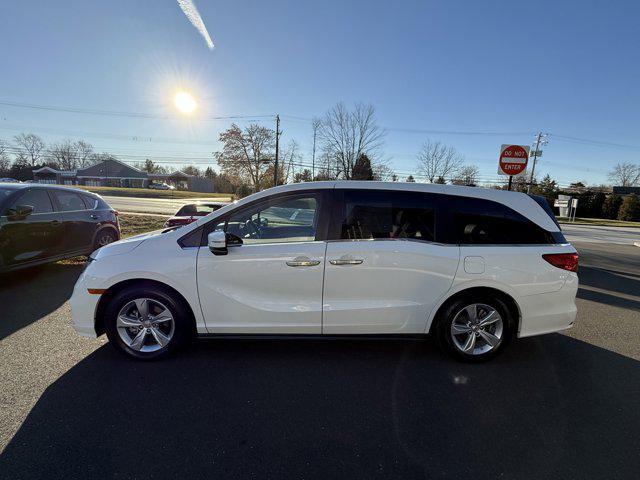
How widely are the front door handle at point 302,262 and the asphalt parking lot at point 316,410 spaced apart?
3.28ft

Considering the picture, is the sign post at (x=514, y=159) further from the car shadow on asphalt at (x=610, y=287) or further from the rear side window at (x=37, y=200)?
the rear side window at (x=37, y=200)

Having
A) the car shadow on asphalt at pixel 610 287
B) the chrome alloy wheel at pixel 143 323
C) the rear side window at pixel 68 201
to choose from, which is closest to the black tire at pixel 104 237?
the rear side window at pixel 68 201

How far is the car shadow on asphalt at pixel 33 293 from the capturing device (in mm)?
4172

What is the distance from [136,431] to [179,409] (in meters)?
0.32

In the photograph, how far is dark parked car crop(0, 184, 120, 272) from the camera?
529 cm

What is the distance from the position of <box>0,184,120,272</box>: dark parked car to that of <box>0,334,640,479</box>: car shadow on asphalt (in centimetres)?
335

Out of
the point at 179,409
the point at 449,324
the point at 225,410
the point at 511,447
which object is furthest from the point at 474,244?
the point at 179,409

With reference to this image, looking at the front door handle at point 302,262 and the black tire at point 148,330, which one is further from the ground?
the front door handle at point 302,262

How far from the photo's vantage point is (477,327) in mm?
3369

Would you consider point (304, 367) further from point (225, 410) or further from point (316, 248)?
point (316, 248)

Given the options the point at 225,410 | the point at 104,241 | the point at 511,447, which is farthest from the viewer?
the point at 104,241

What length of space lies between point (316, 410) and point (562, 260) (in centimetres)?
272

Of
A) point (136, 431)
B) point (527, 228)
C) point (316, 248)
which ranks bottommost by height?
point (136, 431)

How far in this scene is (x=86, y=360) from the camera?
3.28 m
